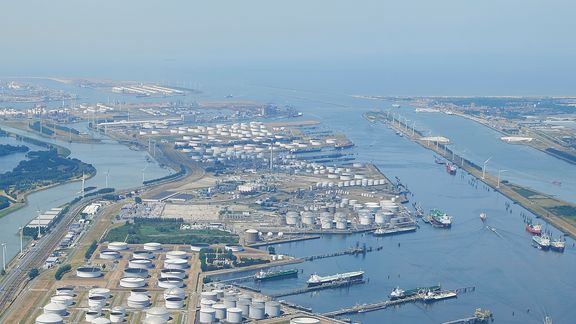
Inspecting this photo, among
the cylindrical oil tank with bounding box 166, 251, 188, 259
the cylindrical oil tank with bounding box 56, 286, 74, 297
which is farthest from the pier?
the cylindrical oil tank with bounding box 56, 286, 74, 297

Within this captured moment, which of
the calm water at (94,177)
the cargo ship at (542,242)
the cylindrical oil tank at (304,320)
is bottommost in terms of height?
the calm water at (94,177)

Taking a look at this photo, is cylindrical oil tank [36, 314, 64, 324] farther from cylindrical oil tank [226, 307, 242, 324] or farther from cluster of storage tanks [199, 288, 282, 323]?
cylindrical oil tank [226, 307, 242, 324]

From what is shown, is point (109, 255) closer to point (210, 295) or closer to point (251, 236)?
point (251, 236)

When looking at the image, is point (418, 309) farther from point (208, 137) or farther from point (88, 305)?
point (208, 137)

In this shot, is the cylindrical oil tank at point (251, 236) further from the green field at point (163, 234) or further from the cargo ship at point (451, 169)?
the cargo ship at point (451, 169)

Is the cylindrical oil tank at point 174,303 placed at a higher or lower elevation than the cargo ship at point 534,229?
lower

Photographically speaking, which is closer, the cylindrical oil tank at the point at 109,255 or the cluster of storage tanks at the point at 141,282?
the cluster of storage tanks at the point at 141,282

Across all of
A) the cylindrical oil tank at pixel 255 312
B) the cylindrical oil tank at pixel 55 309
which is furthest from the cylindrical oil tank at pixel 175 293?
the cylindrical oil tank at pixel 55 309
